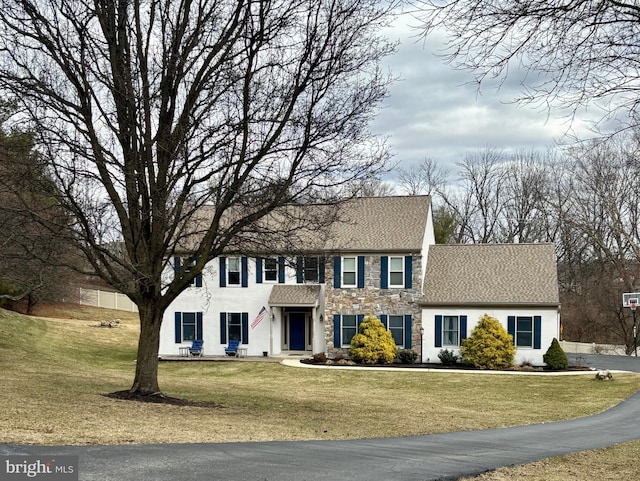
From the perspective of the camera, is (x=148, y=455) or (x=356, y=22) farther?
(x=356, y=22)

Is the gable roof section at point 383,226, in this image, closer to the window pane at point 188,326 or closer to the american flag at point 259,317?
the american flag at point 259,317

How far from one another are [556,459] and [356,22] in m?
8.55

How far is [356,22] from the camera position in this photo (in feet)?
44.4

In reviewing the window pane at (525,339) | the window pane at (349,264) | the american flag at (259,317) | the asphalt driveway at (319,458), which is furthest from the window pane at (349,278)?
the asphalt driveway at (319,458)

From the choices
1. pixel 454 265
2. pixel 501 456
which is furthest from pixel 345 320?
pixel 501 456

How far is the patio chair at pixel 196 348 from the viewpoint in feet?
104

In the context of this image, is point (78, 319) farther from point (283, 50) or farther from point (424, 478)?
point (424, 478)

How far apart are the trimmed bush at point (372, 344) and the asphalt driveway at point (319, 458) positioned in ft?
53.2

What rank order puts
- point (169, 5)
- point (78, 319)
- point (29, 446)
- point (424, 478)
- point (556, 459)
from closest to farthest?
point (424, 478) < point (29, 446) < point (556, 459) < point (169, 5) < point (78, 319)

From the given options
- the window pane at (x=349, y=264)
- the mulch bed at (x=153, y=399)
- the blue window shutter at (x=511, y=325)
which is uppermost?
the window pane at (x=349, y=264)

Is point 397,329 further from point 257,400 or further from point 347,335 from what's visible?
point 257,400

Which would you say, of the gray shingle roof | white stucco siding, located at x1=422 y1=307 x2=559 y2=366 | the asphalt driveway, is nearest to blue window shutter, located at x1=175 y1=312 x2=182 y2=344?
the gray shingle roof

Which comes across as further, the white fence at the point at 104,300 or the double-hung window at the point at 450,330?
the white fence at the point at 104,300

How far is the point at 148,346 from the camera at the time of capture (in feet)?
52.2
